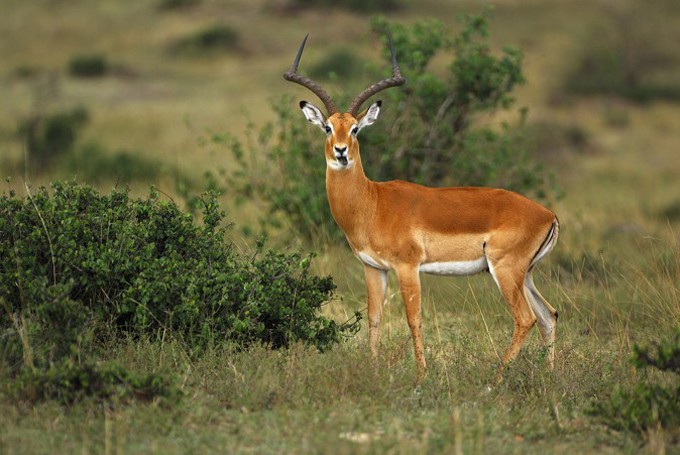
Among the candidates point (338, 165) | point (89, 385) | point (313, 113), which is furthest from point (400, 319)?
point (89, 385)

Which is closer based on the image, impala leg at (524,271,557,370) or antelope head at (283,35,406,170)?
antelope head at (283,35,406,170)

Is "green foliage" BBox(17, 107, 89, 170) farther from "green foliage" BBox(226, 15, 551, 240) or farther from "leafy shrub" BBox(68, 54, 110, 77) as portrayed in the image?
"leafy shrub" BBox(68, 54, 110, 77)

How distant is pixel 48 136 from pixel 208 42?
18.5m

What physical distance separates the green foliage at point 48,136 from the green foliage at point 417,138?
8.28 m

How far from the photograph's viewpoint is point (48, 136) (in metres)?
21.4

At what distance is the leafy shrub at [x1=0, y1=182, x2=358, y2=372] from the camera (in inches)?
280

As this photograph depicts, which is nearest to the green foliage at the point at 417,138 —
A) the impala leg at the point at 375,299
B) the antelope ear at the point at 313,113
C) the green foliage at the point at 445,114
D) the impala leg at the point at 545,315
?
the green foliage at the point at 445,114

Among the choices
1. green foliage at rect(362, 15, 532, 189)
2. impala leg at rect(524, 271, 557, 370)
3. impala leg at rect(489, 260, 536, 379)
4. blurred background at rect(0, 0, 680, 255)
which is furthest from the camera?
blurred background at rect(0, 0, 680, 255)

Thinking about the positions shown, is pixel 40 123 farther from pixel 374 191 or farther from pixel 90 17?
pixel 90 17

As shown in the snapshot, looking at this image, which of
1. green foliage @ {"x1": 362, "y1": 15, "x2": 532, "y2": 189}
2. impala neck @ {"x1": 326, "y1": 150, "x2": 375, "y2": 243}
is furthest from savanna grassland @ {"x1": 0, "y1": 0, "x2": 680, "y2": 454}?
impala neck @ {"x1": 326, "y1": 150, "x2": 375, "y2": 243}

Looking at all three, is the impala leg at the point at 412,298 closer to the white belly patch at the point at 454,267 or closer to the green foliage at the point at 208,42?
the white belly patch at the point at 454,267

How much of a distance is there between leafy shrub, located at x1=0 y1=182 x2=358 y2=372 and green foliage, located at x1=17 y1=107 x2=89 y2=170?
12279mm

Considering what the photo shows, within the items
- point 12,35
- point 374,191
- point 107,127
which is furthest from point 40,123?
point 12,35

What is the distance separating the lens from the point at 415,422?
6168 millimetres
